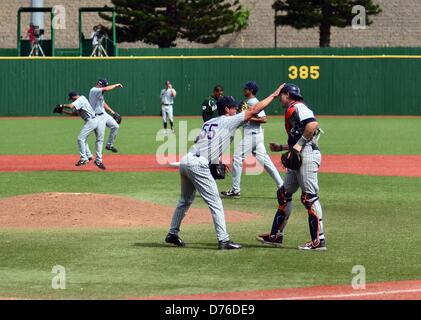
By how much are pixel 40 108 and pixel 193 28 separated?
1350 cm

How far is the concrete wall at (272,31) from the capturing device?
2518 inches

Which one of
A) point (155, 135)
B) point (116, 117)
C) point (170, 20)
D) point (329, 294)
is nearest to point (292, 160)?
point (329, 294)

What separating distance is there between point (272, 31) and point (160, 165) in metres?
38.3

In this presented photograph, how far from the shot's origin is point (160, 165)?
2781cm

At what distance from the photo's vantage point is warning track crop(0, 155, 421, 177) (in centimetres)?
2638

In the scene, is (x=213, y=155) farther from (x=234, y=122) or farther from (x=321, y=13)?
(x=321, y=13)

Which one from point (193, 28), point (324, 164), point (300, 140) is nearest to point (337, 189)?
point (324, 164)

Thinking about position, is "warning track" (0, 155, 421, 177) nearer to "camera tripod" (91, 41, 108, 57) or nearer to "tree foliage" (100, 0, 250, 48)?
"camera tripod" (91, 41, 108, 57)

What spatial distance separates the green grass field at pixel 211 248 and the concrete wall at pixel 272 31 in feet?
132

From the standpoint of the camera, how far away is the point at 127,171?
26172 millimetres

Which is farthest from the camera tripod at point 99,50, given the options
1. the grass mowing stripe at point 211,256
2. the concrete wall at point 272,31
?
the grass mowing stripe at point 211,256

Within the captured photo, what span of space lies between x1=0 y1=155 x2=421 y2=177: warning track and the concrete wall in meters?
34.4

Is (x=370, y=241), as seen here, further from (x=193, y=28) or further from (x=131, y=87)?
(x=193, y=28)

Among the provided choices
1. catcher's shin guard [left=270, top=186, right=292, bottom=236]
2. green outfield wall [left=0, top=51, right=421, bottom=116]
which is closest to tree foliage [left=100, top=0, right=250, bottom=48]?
green outfield wall [left=0, top=51, right=421, bottom=116]
